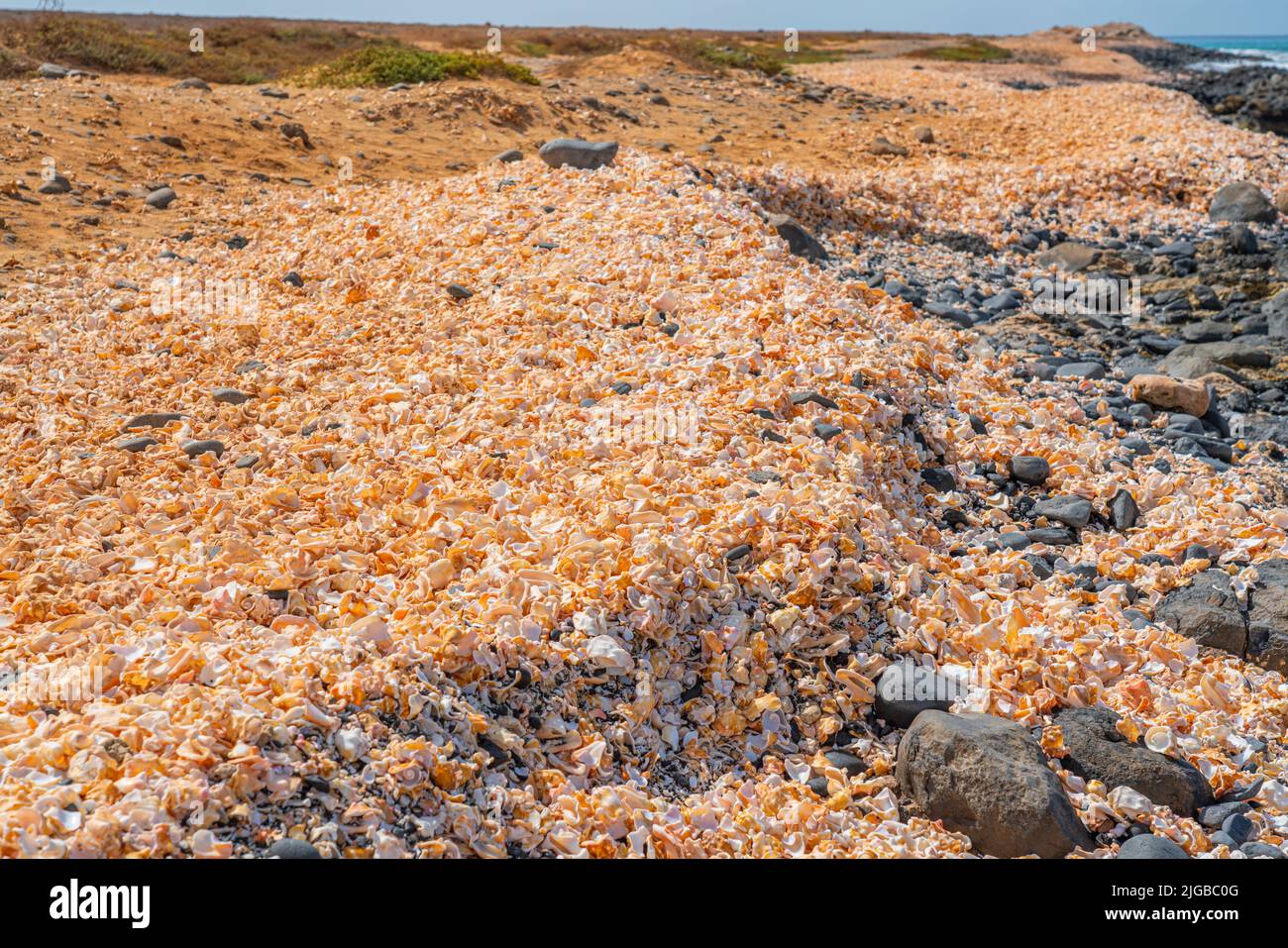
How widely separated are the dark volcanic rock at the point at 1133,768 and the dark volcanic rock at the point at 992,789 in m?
0.26

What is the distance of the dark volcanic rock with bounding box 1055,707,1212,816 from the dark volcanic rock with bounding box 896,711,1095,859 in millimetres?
261

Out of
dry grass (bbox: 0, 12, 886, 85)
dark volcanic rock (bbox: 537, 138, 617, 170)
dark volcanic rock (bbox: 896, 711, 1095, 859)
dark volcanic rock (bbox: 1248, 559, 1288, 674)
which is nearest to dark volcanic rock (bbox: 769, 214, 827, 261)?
dark volcanic rock (bbox: 537, 138, 617, 170)

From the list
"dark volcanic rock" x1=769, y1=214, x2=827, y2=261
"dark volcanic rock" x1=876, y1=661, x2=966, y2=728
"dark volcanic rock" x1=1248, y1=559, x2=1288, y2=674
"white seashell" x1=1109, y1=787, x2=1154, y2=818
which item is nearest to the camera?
"white seashell" x1=1109, y1=787, x2=1154, y2=818

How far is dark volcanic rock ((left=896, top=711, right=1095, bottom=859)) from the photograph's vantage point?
3.63m

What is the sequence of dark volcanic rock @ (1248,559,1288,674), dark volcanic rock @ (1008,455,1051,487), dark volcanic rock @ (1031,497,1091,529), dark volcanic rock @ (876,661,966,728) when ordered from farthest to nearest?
dark volcanic rock @ (1008,455,1051,487), dark volcanic rock @ (1031,497,1091,529), dark volcanic rock @ (1248,559,1288,674), dark volcanic rock @ (876,661,966,728)

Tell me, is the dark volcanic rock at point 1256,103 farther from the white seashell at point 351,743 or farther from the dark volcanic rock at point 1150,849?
the white seashell at point 351,743

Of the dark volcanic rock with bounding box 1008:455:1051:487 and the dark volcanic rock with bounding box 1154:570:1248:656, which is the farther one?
the dark volcanic rock with bounding box 1008:455:1051:487

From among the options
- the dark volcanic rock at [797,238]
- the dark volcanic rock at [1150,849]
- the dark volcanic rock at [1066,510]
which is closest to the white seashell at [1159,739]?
the dark volcanic rock at [1150,849]

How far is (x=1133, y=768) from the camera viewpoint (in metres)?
3.99

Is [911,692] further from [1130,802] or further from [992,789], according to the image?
[1130,802]

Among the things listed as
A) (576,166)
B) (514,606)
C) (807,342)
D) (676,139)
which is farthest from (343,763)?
(676,139)

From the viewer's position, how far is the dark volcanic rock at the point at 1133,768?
3.95 metres

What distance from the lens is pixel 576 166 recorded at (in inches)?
398

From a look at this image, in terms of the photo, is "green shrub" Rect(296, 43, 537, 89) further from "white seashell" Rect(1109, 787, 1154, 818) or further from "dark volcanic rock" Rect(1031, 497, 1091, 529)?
"white seashell" Rect(1109, 787, 1154, 818)
